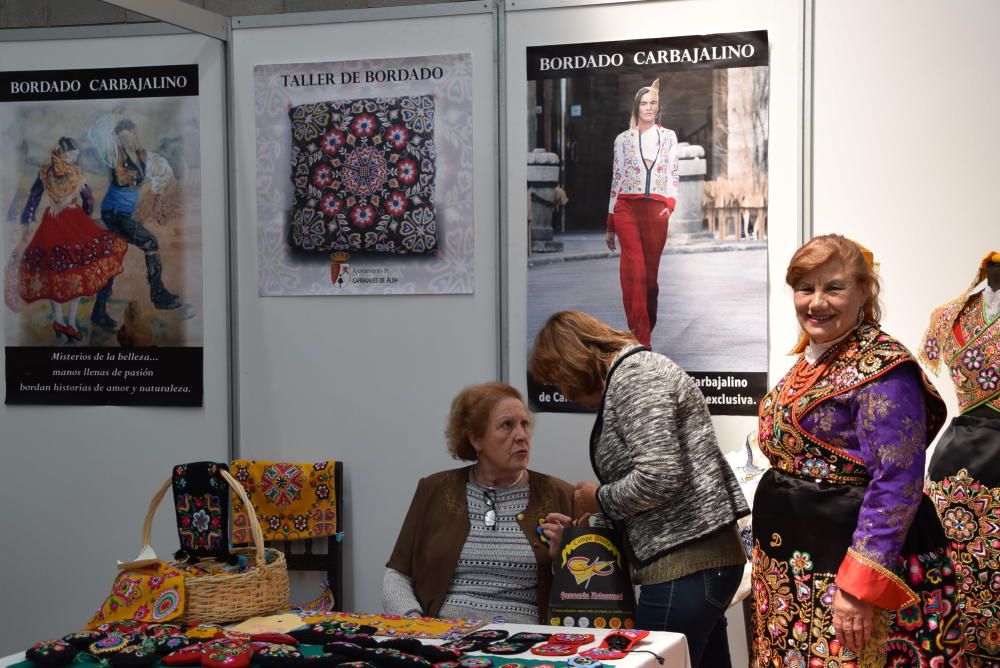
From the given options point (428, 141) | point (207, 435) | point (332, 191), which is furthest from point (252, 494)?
point (428, 141)

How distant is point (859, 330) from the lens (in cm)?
240

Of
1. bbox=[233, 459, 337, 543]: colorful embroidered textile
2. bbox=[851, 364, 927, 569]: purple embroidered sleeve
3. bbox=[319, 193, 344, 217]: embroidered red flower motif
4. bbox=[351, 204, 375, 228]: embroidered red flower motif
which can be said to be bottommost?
bbox=[233, 459, 337, 543]: colorful embroidered textile

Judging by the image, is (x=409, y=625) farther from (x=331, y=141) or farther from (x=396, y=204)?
(x=331, y=141)

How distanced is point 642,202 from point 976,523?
4.92 ft

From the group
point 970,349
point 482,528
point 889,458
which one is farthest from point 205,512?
point 970,349

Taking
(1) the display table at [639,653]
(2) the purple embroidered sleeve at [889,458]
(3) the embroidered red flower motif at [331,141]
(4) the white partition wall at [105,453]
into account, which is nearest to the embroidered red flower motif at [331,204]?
(3) the embroidered red flower motif at [331,141]

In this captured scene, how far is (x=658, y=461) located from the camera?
102 inches

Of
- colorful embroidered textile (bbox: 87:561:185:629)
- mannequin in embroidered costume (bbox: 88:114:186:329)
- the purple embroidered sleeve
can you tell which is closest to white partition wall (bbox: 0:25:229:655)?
mannequin in embroidered costume (bbox: 88:114:186:329)

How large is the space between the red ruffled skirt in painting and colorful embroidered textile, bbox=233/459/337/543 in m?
0.86

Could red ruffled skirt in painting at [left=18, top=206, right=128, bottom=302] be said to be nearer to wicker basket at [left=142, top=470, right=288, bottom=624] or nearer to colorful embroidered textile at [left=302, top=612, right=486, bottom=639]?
wicker basket at [left=142, top=470, right=288, bottom=624]

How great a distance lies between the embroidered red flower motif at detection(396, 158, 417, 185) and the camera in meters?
4.12

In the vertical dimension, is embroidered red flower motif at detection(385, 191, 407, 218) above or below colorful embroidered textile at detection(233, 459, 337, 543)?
above

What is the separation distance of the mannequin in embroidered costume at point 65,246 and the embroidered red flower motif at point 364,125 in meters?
0.94

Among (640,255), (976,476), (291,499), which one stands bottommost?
(291,499)
